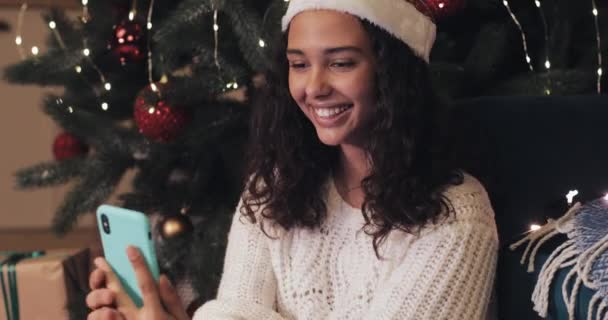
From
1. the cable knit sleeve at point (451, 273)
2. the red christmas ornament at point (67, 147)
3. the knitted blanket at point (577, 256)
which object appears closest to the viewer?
the knitted blanket at point (577, 256)

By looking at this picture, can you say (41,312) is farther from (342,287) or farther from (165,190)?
(342,287)

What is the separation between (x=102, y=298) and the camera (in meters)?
1.12

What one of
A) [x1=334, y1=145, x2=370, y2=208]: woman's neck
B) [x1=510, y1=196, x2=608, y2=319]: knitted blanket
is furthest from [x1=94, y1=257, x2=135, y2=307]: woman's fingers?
[x1=510, y1=196, x2=608, y2=319]: knitted blanket

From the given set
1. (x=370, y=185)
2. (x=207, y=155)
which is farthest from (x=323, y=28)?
(x=207, y=155)

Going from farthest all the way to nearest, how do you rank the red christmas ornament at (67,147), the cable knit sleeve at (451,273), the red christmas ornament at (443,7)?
the red christmas ornament at (67,147) < the red christmas ornament at (443,7) < the cable knit sleeve at (451,273)

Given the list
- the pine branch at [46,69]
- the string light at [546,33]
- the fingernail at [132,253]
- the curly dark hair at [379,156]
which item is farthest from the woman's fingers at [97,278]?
the string light at [546,33]

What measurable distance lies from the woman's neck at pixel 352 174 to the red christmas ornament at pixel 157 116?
0.43m

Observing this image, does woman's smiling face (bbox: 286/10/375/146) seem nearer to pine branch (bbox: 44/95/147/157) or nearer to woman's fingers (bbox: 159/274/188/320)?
woman's fingers (bbox: 159/274/188/320)

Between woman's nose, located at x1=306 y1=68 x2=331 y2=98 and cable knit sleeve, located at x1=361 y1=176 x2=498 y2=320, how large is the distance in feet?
0.75

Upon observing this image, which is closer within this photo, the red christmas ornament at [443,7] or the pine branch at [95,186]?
the red christmas ornament at [443,7]

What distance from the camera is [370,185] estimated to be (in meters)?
1.06

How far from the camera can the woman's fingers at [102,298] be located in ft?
3.67

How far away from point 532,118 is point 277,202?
1.27 feet

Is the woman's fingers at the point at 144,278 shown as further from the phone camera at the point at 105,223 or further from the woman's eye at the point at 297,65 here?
the woman's eye at the point at 297,65
